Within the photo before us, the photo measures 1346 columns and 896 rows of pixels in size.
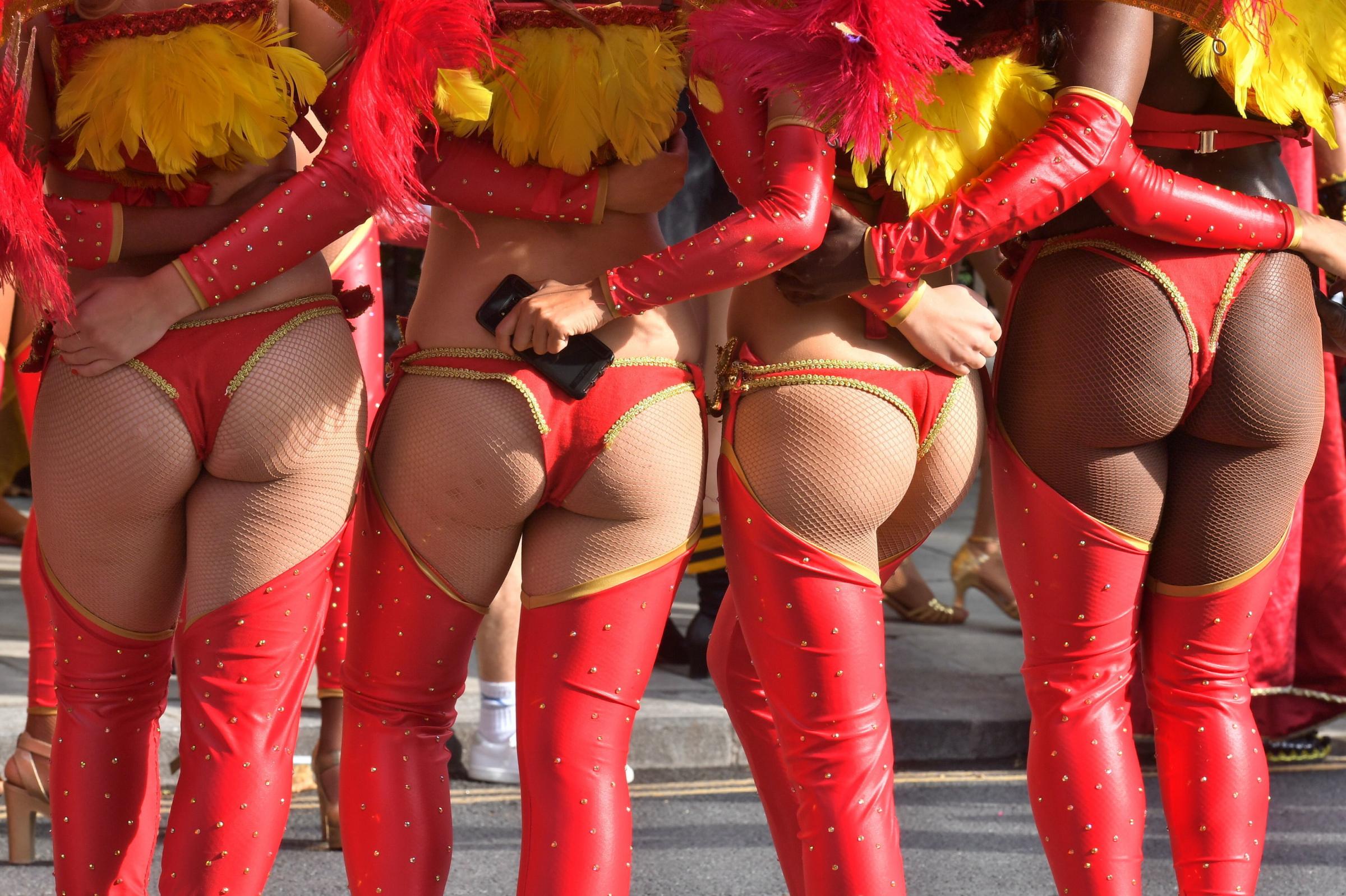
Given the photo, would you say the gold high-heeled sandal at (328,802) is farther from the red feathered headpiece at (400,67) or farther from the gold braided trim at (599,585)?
the red feathered headpiece at (400,67)

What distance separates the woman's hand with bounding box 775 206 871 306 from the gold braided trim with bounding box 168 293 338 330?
0.73 m

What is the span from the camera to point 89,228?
2.15m

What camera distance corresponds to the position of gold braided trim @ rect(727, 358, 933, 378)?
7.29ft

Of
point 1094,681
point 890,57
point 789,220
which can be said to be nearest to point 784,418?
point 789,220

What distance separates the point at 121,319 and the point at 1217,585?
1.74m

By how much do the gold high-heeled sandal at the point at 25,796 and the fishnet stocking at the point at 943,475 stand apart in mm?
1938

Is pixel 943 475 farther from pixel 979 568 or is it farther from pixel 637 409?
pixel 979 568

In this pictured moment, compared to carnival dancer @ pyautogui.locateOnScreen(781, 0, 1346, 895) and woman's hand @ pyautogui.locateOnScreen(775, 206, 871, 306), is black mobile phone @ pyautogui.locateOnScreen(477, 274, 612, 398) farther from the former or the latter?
carnival dancer @ pyautogui.locateOnScreen(781, 0, 1346, 895)

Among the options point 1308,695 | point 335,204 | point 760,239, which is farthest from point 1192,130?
point 1308,695

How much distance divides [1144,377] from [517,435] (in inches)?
38.4

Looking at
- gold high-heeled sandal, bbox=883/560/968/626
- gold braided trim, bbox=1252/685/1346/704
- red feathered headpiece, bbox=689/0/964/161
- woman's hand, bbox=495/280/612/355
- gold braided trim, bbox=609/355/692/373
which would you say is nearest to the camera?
red feathered headpiece, bbox=689/0/964/161

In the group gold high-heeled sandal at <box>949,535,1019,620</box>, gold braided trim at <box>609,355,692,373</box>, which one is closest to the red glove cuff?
gold braided trim at <box>609,355,692,373</box>

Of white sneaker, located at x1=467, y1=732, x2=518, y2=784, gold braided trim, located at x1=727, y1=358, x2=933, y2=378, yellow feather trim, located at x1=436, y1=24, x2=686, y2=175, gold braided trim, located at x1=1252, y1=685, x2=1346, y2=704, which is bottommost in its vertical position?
white sneaker, located at x1=467, y1=732, x2=518, y2=784

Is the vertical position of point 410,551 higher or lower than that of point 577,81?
lower
